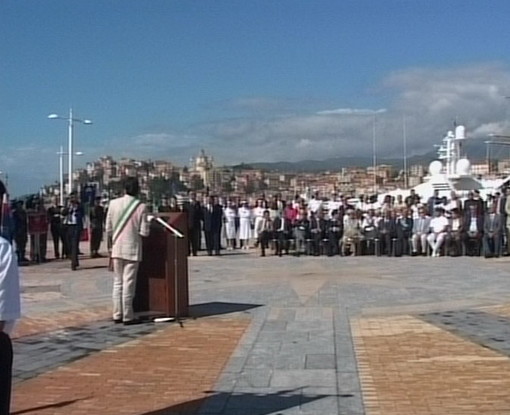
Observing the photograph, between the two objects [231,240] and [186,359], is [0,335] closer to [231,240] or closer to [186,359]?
[186,359]

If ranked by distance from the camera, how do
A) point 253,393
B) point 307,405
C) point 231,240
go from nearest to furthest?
point 307,405 < point 253,393 < point 231,240

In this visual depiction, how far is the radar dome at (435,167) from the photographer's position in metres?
42.0

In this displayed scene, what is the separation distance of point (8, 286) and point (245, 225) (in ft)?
77.2

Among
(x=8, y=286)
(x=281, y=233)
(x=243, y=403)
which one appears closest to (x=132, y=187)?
(x=243, y=403)

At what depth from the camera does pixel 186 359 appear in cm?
932

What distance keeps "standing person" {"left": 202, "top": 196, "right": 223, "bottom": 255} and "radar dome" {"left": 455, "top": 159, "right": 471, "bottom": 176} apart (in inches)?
638

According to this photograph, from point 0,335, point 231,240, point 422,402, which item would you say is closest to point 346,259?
point 231,240

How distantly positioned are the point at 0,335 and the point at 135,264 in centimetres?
685

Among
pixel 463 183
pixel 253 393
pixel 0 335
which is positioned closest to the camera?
pixel 0 335

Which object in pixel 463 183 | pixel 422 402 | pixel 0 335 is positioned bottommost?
pixel 422 402

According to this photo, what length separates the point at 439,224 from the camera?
24453mm

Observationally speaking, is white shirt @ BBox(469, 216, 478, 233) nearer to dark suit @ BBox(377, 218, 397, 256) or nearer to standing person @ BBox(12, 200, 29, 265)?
dark suit @ BBox(377, 218, 397, 256)

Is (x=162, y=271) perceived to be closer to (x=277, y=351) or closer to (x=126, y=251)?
(x=126, y=251)

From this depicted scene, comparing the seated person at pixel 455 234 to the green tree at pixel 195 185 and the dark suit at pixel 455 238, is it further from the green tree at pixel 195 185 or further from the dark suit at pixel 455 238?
the green tree at pixel 195 185
